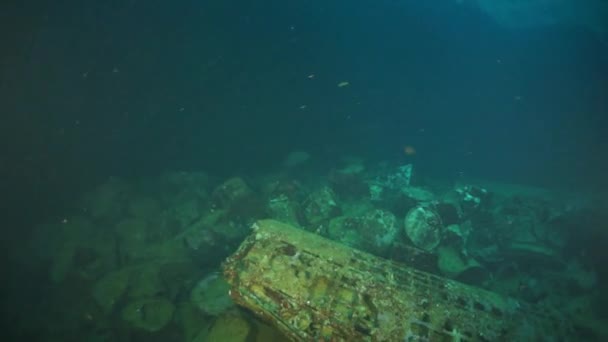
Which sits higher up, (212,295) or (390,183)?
(212,295)

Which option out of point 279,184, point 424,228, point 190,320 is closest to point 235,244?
point 190,320

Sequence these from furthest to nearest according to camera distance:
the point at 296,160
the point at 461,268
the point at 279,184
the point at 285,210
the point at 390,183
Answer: the point at 296,160 < the point at 390,183 < the point at 279,184 < the point at 285,210 < the point at 461,268

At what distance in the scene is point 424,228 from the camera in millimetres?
8328

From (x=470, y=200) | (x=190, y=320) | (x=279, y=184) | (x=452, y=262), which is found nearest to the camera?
(x=190, y=320)

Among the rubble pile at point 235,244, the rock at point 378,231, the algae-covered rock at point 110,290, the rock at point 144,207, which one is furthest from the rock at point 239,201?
the rock at point 378,231

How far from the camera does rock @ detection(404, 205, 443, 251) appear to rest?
27.0 ft

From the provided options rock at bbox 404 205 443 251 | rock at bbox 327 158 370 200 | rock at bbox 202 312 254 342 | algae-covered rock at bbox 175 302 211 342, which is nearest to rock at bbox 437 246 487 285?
rock at bbox 404 205 443 251

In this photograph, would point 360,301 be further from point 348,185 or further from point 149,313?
point 348,185

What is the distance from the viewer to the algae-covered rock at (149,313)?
616 cm

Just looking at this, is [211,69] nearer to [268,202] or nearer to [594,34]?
[268,202]

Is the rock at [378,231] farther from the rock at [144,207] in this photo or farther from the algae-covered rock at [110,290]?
the rock at [144,207]

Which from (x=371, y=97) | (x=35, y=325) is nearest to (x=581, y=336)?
(x=35, y=325)

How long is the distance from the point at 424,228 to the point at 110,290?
8.44m

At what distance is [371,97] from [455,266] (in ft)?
80.4
